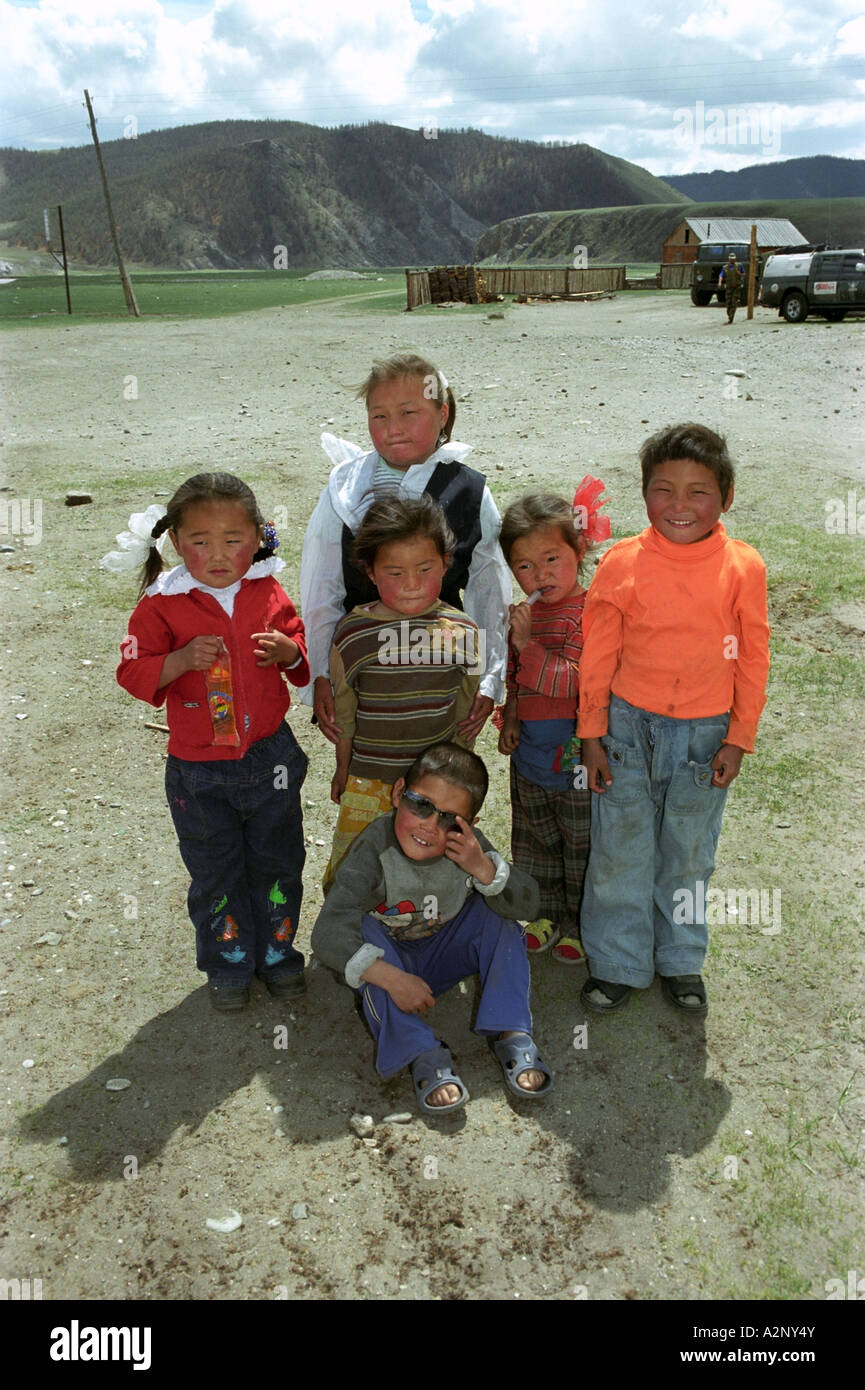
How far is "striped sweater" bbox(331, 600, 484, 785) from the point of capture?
3264 mm

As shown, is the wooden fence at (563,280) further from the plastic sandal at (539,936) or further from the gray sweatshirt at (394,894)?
the gray sweatshirt at (394,894)

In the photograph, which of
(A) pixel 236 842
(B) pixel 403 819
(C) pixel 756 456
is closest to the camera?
(B) pixel 403 819

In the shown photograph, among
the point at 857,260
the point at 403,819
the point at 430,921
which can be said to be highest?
the point at 857,260

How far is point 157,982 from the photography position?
367 centimetres

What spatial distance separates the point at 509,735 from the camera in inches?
145

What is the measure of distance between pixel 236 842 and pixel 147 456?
9.07 meters

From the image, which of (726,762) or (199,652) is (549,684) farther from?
(199,652)

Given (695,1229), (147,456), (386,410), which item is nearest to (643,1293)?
(695,1229)

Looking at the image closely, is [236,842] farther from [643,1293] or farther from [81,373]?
[81,373]

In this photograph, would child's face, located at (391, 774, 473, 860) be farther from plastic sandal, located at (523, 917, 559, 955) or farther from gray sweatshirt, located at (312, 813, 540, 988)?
plastic sandal, located at (523, 917, 559, 955)

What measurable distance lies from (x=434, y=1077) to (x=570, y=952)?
89 centimetres

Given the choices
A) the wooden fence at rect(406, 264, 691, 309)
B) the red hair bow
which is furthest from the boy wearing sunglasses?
the wooden fence at rect(406, 264, 691, 309)
